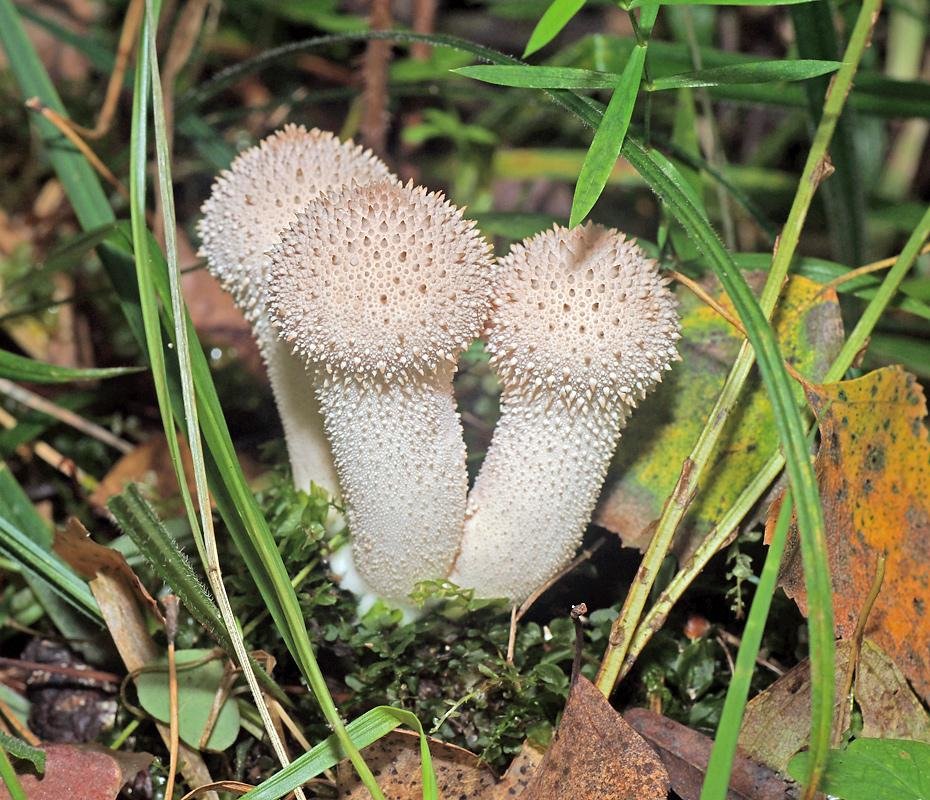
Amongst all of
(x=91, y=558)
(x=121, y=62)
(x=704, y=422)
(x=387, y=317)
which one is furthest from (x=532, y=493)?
(x=121, y=62)

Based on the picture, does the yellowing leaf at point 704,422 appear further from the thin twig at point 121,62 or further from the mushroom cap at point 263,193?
the thin twig at point 121,62

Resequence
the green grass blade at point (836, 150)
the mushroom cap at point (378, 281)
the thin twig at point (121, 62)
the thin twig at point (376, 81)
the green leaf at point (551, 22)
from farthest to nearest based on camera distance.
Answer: the thin twig at point (121, 62)
the thin twig at point (376, 81)
the green grass blade at point (836, 150)
the mushroom cap at point (378, 281)
the green leaf at point (551, 22)

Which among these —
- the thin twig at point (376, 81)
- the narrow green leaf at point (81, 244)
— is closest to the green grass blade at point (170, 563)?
the narrow green leaf at point (81, 244)

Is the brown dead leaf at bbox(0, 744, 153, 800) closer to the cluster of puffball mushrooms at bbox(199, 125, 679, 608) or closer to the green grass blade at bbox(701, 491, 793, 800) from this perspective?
the cluster of puffball mushrooms at bbox(199, 125, 679, 608)

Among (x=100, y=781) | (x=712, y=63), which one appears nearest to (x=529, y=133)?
(x=712, y=63)

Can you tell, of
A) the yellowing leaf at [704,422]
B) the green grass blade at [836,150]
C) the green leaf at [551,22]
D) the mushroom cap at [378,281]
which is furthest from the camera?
the green grass blade at [836,150]

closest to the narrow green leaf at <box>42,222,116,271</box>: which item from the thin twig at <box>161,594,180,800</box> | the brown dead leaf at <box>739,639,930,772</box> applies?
the thin twig at <box>161,594,180,800</box>

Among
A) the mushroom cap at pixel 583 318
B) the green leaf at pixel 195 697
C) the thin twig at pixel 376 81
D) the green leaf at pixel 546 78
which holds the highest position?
the green leaf at pixel 546 78
